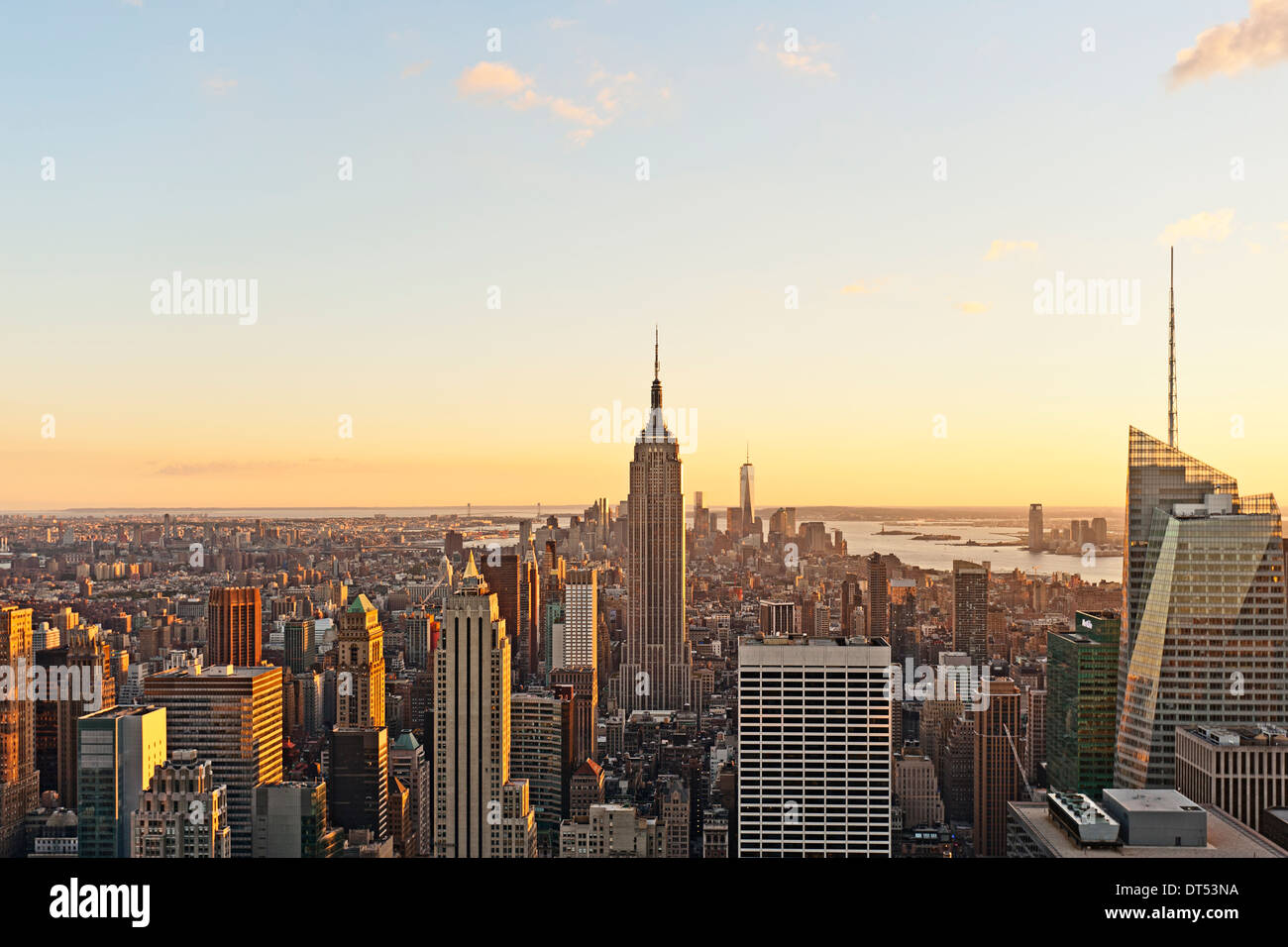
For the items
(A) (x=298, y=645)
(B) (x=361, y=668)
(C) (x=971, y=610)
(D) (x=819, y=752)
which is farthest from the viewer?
(B) (x=361, y=668)

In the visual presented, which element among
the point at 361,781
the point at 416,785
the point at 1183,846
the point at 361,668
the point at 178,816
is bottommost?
the point at 416,785

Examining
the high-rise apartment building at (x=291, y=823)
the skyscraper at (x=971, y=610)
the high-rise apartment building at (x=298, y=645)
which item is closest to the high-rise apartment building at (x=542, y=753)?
the high-rise apartment building at (x=291, y=823)

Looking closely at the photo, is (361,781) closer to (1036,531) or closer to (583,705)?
(583,705)

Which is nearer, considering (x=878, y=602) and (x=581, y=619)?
(x=878, y=602)

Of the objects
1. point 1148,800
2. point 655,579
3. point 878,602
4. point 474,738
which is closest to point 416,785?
point 474,738

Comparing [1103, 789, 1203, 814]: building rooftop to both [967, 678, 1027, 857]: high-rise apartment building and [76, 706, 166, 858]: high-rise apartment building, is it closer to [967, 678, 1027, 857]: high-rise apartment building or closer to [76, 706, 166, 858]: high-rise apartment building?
[967, 678, 1027, 857]: high-rise apartment building

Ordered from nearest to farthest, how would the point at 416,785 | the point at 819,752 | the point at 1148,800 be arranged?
the point at 1148,800 → the point at 819,752 → the point at 416,785

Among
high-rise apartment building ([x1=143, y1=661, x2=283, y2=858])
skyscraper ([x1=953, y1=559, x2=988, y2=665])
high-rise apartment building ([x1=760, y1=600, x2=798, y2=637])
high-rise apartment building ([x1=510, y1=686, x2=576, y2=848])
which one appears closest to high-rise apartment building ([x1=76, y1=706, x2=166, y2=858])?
high-rise apartment building ([x1=143, y1=661, x2=283, y2=858])
